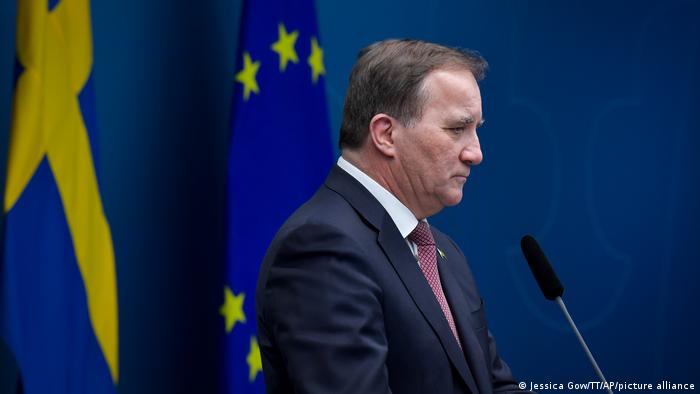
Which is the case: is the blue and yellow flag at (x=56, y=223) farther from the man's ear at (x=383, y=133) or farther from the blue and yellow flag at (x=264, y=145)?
the man's ear at (x=383, y=133)

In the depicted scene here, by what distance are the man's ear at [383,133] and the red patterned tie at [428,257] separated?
164 mm

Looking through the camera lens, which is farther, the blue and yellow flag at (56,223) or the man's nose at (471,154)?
the blue and yellow flag at (56,223)

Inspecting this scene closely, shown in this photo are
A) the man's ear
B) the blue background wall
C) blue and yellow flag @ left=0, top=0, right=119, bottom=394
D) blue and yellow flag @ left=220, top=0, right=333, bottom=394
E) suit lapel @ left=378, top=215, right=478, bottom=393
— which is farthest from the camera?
the blue background wall

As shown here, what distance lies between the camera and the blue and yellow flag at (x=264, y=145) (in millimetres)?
2504

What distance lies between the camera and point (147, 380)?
2.64m

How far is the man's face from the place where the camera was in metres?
1.67

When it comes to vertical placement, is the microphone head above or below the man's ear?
below

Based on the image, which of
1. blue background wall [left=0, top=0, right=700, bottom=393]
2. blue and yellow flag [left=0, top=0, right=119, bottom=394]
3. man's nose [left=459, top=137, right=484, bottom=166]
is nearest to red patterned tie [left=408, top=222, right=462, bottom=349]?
man's nose [left=459, top=137, right=484, bottom=166]

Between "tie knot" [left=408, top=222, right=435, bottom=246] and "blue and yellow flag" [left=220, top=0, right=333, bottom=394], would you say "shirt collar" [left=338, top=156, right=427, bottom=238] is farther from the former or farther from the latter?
"blue and yellow flag" [left=220, top=0, right=333, bottom=394]

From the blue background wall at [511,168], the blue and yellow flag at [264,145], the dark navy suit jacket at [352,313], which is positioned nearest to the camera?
the dark navy suit jacket at [352,313]

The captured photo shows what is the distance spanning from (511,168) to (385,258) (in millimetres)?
2100

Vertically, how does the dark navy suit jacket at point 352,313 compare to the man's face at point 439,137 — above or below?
below

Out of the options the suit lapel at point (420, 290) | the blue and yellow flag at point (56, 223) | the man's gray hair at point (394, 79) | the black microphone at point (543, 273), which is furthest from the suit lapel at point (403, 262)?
the blue and yellow flag at point (56, 223)

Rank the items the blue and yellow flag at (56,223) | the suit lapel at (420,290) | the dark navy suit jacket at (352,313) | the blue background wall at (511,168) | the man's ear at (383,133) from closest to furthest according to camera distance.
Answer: the dark navy suit jacket at (352,313) < the suit lapel at (420,290) < the man's ear at (383,133) < the blue and yellow flag at (56,223) < the blue background wall at (511,168)
